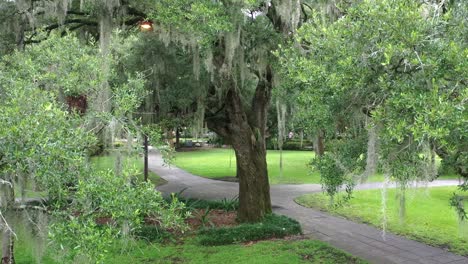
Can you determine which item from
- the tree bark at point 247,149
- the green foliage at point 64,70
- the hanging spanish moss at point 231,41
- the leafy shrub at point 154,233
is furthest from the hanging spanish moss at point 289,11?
the leafy shrub at point 154,233

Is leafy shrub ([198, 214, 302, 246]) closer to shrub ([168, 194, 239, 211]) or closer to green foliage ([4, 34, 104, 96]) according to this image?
shrub ([168, 194, 239, 211])

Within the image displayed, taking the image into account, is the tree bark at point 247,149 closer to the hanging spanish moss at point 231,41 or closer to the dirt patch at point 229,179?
the hanging spanish moss at point 231,41

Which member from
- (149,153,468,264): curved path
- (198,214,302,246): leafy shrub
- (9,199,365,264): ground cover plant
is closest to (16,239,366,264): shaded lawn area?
(9,199,365,264): ground cover plant

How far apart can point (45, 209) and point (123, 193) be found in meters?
0.83

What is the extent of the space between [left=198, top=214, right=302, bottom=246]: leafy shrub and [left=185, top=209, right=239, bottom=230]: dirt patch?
31.5 inches

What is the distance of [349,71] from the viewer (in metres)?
4.00

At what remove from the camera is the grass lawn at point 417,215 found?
9203 mm

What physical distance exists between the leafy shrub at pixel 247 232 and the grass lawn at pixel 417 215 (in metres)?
1.50

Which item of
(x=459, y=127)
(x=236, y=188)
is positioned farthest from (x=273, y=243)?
(x=236, y=188)

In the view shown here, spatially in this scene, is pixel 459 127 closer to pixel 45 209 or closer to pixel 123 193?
pixel 123 193

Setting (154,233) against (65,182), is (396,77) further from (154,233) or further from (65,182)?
(154,233)

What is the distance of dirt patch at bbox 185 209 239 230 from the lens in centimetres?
1023

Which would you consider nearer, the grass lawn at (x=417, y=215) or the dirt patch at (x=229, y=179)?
the grass lawn at (x=417, y=215)

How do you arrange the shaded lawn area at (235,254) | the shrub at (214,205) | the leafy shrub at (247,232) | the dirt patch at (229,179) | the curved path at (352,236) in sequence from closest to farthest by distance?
1. the shaded lawn area at (235,254)
2. the curved path at (352,236)
3. the leafy shrub at (247,232)
4. the shrub at (214,205)
5. the dirt patch at (229,179)
